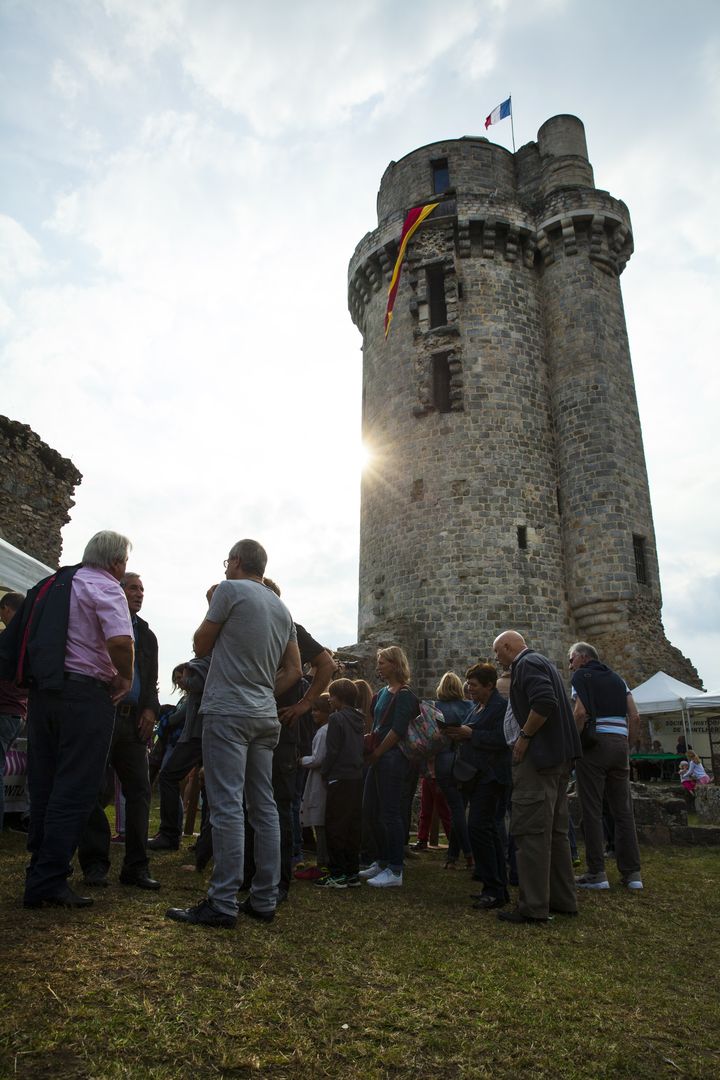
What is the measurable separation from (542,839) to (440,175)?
21.3 m

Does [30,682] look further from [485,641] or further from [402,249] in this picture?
[402,249]

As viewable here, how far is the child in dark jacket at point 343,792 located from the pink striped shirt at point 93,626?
220cm

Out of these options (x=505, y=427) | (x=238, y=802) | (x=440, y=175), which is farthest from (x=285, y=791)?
(x=440, y=175)

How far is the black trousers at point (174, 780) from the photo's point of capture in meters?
5.99

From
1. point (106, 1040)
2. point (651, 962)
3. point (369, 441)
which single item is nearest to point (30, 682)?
point (106, 1040)

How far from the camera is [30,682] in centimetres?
375

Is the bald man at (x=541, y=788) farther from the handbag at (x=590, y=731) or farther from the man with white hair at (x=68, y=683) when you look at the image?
the man with white hair at (x=68, y=683)

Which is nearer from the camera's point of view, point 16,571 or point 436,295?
point 16,571

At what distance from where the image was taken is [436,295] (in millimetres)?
20516

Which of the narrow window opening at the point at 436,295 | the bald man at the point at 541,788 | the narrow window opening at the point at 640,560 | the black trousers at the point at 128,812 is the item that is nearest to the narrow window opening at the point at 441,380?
the narrow window opening at the point at 436,295

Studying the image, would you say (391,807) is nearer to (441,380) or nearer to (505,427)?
(505,427)

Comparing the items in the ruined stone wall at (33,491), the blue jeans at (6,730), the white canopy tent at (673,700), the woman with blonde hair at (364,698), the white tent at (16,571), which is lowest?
the blue jeans at (6,730)

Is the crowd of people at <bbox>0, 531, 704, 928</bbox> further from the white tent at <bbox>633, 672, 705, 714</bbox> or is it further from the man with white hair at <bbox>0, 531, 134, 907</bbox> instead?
the white tent at <bbox>633, 672, 705, 714</bbox>

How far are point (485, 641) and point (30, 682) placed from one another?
46.7 feet
